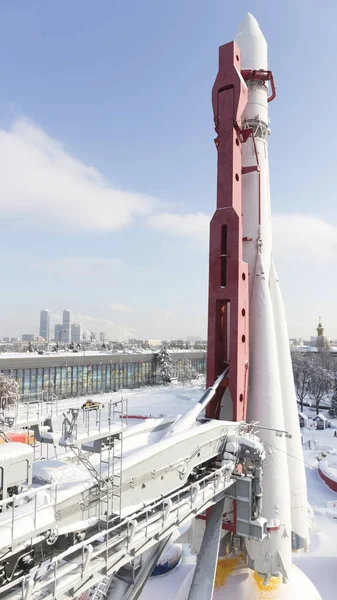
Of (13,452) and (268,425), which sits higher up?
(13,452)

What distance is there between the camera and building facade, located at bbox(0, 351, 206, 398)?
5844cm

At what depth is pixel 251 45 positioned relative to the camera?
19.1 metres

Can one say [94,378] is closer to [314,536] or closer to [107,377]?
[107,377]

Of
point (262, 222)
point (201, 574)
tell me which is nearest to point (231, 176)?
point (262, 222)

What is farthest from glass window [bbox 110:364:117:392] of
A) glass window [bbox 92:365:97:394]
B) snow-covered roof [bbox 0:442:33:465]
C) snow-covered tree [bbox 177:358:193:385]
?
snow-covered roof [bbox 0:442:33:465]

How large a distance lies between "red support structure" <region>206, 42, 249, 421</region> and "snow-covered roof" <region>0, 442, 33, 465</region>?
9733 millimetres

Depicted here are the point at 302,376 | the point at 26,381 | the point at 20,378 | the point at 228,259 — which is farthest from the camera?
the point at 302,376

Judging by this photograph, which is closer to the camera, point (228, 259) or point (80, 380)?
point (228, 259)

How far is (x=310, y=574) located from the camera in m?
18.8

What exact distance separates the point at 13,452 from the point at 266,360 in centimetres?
1175

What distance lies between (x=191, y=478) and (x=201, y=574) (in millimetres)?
2712

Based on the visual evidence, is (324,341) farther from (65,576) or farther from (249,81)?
(65,576)

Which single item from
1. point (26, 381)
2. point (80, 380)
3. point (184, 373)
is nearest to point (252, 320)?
point (26, 381)

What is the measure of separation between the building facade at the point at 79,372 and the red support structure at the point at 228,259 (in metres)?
40.7
